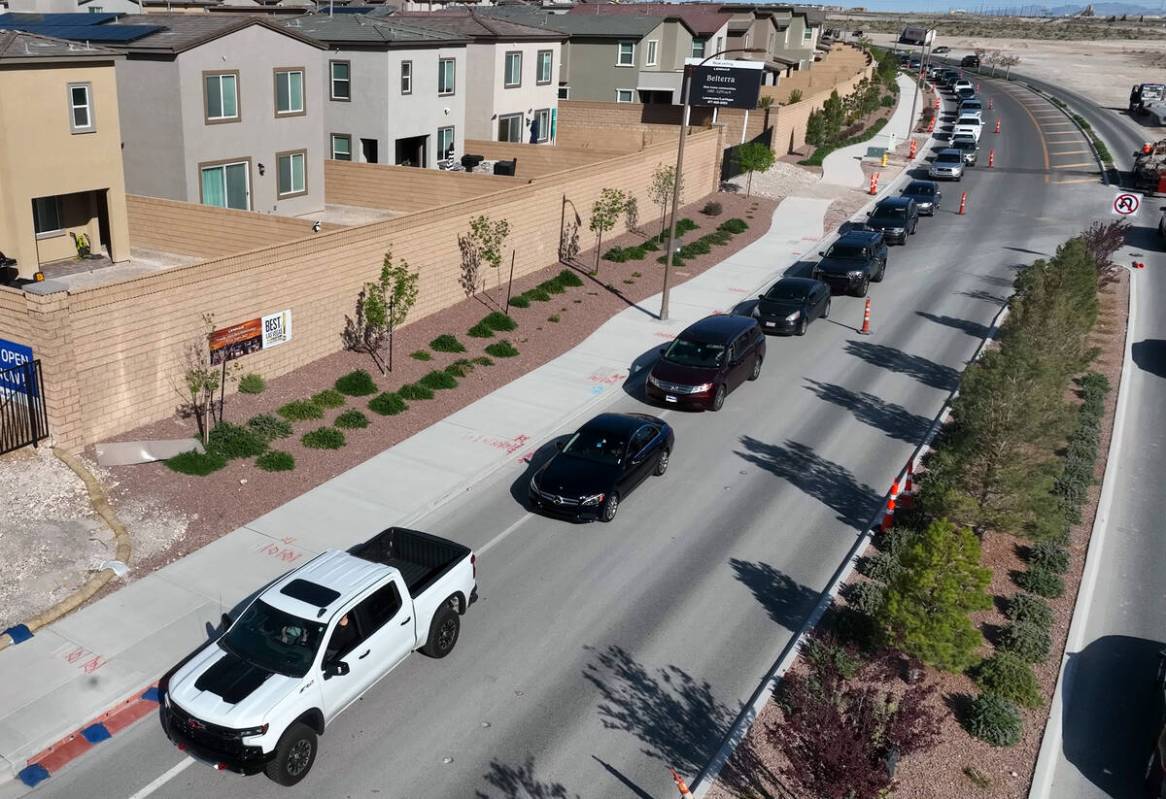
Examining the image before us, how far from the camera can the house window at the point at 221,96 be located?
1283 inches

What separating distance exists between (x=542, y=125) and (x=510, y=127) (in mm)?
3274

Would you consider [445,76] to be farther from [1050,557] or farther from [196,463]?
[1050,557]

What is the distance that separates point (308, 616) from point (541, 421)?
10751 millimetres

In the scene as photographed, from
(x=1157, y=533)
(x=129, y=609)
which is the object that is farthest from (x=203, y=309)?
(x=1157, y=533)

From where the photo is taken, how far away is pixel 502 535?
17812 mm

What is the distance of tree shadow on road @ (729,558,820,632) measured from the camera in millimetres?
15703

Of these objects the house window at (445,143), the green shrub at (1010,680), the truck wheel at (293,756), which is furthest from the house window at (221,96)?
the green shrub at (1010,680)

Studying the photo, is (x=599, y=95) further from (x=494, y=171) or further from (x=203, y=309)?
(x=203, y=309)

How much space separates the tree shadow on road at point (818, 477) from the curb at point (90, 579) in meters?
12.4

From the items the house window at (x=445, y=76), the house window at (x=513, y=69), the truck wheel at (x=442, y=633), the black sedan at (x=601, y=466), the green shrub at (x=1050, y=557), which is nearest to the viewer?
the truck wheel at (x=442, y=633)

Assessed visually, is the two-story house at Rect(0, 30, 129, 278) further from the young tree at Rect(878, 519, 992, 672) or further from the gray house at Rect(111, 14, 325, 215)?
the young tree at Rect(878, 519, 992, 672)

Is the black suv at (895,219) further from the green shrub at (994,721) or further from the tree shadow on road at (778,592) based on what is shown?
the green shrub at (994,721)

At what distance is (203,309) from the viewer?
20.5 meters

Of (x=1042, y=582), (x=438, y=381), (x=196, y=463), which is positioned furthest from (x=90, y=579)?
(x=1042, y=582)
